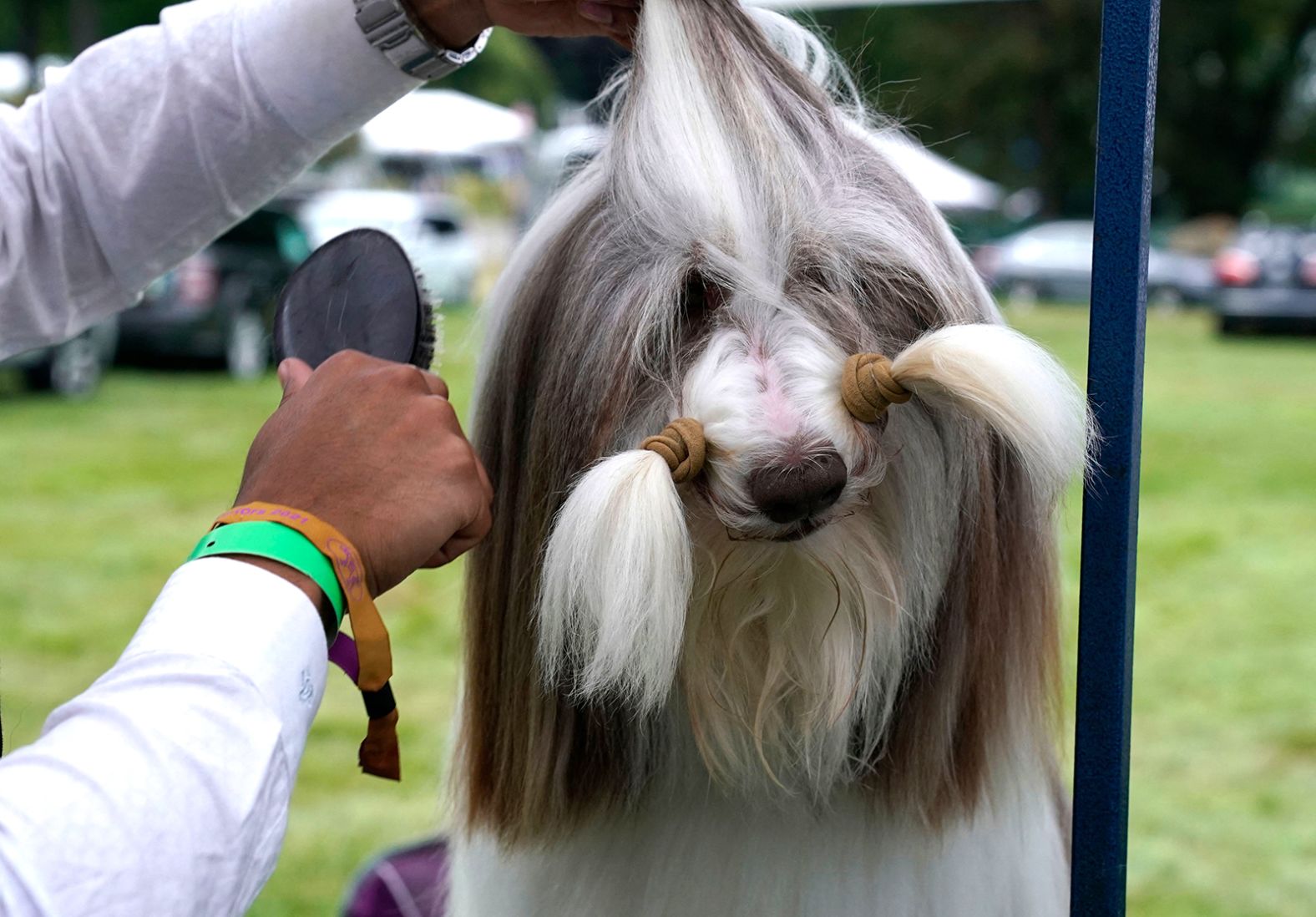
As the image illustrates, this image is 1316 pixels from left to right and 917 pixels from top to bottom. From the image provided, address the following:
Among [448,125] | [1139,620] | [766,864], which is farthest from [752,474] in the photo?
[448,125]

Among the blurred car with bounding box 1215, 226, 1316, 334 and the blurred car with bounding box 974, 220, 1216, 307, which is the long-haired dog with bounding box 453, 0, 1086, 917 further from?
the blurred car with bounding box 974, 220, 1216, 307

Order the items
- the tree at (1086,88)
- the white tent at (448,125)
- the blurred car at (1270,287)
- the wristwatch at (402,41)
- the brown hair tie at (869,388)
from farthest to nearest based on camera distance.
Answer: the tree at (1086,88) < the white tent at (448,125) < the blurred car at (1270,287) < the wristwatch at (402,41) < the brown hair tie at (869,388)

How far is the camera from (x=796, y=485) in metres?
1.29

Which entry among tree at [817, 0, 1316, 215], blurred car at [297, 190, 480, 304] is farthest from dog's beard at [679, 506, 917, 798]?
tree at [817, 0, 1316, 215]

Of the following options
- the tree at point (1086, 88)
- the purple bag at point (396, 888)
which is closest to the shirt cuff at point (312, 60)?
the purple bag at point (396, 888)

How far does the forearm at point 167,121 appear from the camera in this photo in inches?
70.4

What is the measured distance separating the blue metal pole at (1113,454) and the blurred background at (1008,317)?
1.05 ft

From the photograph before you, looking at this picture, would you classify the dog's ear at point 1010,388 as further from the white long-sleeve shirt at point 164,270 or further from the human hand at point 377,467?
the white long-sleeve shirt at point 164,270

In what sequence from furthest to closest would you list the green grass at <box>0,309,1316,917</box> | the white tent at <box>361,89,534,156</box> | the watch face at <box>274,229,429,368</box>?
the white tent at <box>361,89,534,156</box>, the green grass at <box>0,309,1316,917</box>, the watch face at <box>274,229,429,368</box>

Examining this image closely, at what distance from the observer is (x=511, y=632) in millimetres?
1629

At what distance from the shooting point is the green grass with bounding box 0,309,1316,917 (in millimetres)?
4078

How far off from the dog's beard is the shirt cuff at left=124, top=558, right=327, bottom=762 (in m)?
Answer: 0.43

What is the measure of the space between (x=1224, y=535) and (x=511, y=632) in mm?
7014

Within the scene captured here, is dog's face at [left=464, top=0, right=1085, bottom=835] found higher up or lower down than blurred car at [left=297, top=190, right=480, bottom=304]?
higher up
